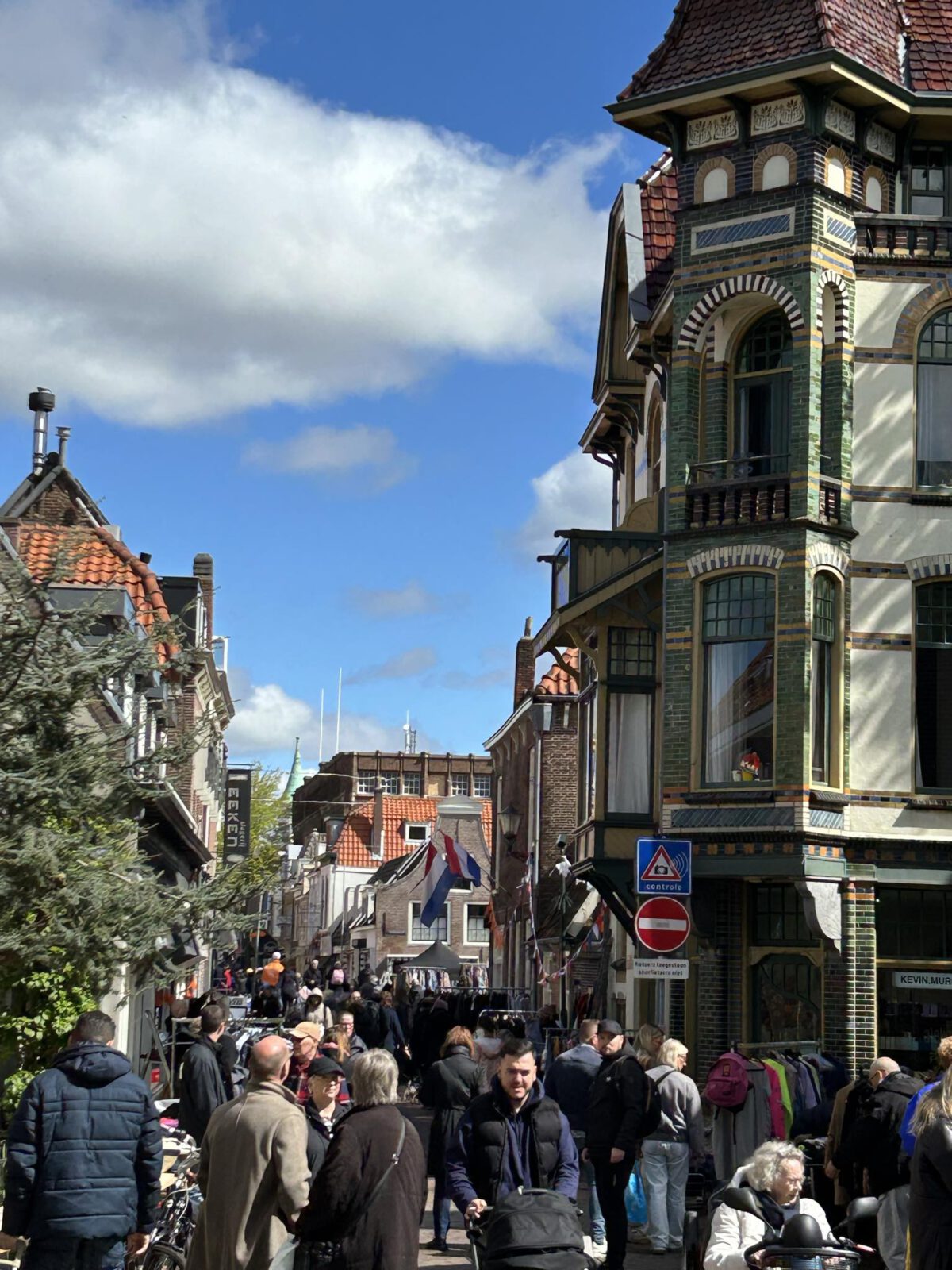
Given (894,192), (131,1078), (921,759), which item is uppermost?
(894,192)

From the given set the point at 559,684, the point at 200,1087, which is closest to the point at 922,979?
the point at 200,1087

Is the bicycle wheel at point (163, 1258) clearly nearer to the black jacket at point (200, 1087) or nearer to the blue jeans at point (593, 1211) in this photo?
the black jacket at point (200, 1087)

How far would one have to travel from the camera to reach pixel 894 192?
24.8 m

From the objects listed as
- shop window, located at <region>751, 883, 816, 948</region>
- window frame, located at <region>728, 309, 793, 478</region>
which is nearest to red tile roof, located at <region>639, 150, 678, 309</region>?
window frame, located at <region>728, 309, 793, 478</region>

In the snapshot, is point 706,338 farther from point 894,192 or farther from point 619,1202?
point 619,1202

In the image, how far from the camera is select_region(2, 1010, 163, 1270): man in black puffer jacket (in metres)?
9.24

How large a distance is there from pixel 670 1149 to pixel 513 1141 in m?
6.30

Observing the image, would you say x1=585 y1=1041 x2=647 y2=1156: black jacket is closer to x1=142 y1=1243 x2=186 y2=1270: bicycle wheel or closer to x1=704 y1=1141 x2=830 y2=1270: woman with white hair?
x1=142 y1=1243 x2=186 y2=1270: bicycle wheel

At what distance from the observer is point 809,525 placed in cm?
2322

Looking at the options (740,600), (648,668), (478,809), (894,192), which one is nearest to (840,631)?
(740,600)

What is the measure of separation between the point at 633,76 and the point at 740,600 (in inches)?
282

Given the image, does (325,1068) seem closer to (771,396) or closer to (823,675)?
(823,675)

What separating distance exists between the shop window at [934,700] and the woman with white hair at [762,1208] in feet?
47.2

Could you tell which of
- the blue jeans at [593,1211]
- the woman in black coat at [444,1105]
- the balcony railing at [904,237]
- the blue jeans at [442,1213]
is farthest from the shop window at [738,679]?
the blue jeans at [442,1213]
